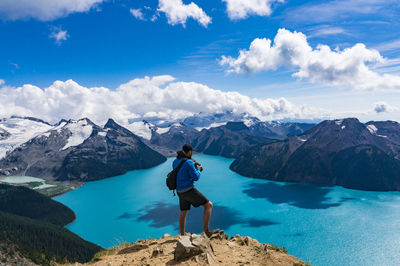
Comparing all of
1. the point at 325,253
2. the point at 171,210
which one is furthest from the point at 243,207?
the point at 325,253

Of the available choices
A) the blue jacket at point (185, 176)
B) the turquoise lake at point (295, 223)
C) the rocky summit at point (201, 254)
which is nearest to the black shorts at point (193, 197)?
the blue jacket at point (185, 176)

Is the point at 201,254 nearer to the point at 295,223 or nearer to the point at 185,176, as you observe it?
the point at 185,176

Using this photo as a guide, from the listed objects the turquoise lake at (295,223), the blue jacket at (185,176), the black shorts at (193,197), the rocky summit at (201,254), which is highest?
the blue jacket at (185,176)

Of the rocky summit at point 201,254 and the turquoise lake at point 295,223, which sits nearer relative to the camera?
the rocky summit at point 201,254

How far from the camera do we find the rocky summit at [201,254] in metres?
12.8

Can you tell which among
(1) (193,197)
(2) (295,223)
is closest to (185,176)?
(1) (193,197)

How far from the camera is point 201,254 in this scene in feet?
41.7

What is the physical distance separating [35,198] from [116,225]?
3410 inches

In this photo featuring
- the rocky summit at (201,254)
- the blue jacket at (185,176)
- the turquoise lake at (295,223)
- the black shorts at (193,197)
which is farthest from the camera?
the turquoise lake at (295,223)

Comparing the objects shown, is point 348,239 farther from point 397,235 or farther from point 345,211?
point 345,211

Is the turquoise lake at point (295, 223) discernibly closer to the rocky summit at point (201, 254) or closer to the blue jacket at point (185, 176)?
the rocky summit at point (201, 254)

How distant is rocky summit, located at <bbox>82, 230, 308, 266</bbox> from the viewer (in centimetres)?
1277

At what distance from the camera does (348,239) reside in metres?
117

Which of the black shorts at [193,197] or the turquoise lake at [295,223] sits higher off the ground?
the black shorts at [193,197]
